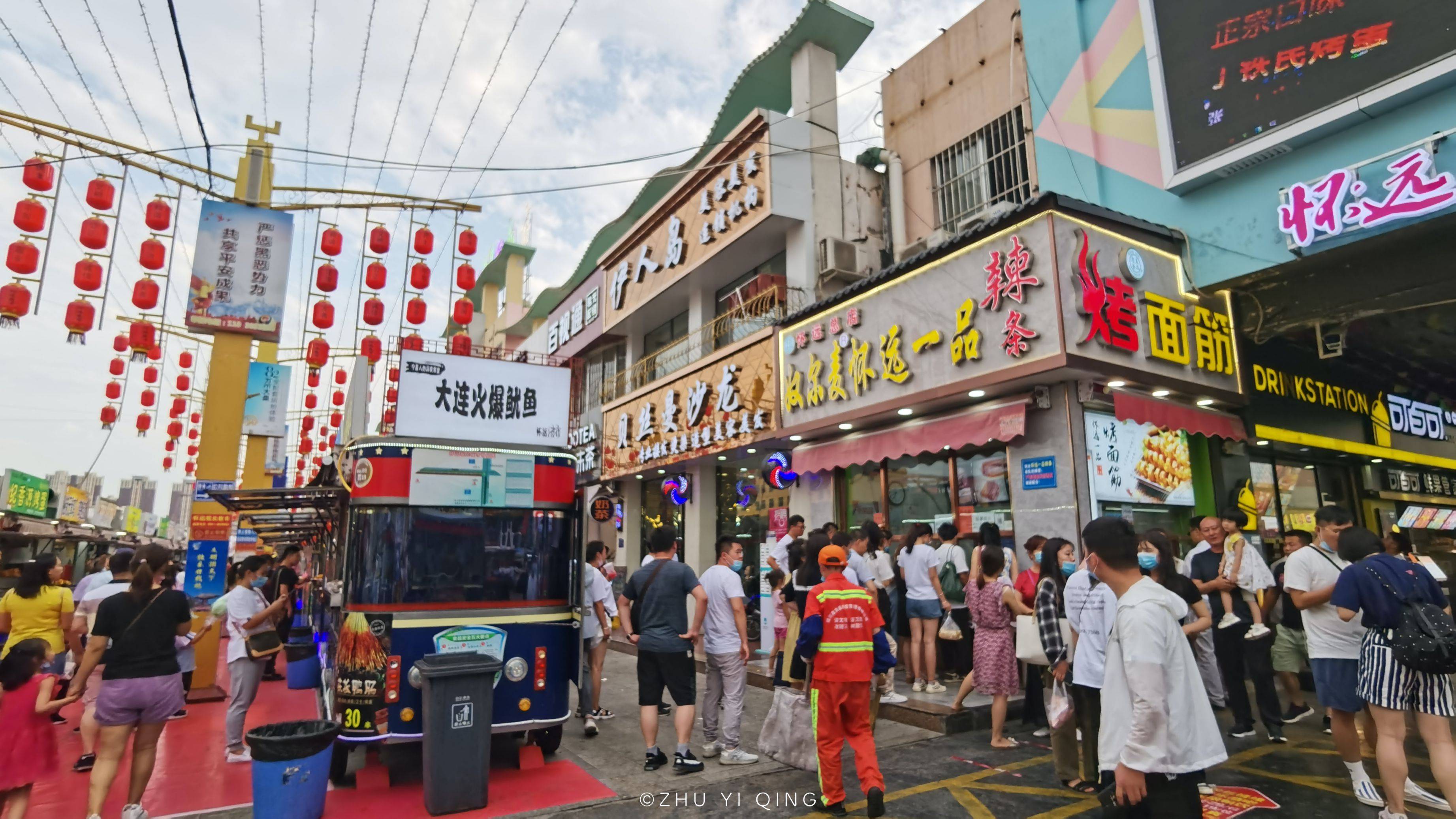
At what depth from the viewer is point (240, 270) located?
1150 cm

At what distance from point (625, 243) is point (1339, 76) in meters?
15.4

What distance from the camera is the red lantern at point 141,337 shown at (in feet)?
43.5

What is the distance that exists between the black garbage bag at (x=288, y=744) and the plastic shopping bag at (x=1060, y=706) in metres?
5.15

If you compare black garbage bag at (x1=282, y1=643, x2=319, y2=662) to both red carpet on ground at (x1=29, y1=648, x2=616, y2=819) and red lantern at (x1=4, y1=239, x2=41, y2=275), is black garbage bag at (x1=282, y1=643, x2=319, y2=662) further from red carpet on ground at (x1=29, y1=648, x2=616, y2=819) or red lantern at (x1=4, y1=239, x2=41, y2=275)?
red lantern at (x1=4, y1=239, x2=41, y2=275)

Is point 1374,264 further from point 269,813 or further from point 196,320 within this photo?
point 196,320

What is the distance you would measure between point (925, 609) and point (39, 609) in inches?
353

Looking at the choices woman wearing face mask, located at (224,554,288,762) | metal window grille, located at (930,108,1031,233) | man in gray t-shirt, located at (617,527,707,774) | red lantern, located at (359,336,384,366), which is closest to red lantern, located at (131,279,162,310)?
red lantern, located at (359,336,384,366)

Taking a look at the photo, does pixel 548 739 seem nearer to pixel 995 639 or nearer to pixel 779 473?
pixel 995 639

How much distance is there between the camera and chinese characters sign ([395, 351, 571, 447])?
693cm

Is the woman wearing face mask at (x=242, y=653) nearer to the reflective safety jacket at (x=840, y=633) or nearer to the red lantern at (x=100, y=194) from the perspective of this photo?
the reflective safety jacket at (x=840, y=633)

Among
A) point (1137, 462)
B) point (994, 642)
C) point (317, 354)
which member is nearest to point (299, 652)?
point (317, 354)

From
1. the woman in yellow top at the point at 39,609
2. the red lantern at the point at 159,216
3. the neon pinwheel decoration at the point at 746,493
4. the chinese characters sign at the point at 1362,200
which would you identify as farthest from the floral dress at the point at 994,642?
the red lantern at the point at 159,216

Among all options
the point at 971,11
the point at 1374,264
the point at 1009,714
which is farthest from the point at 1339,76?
the point at 1009,714

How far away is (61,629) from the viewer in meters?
7.24
